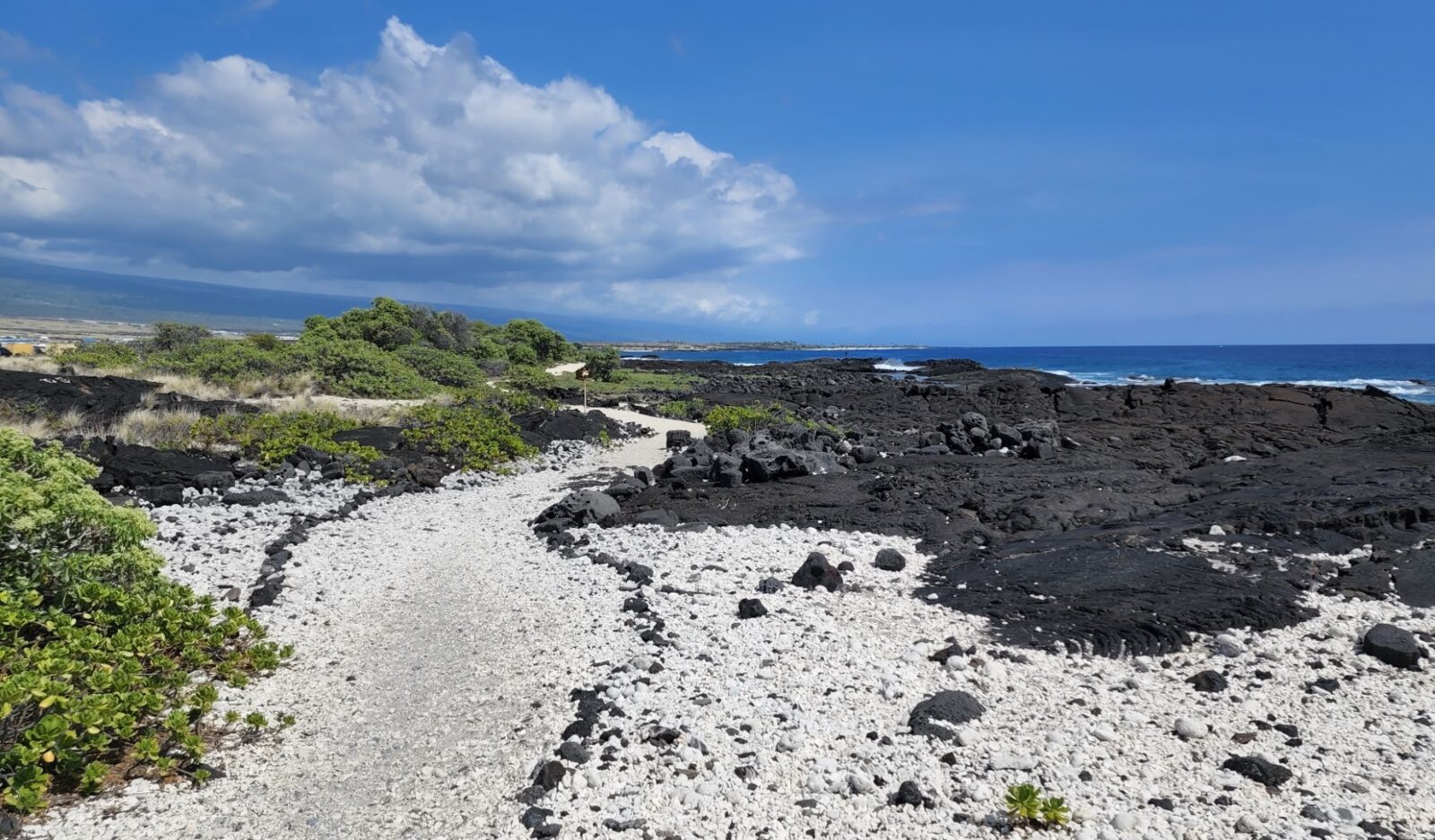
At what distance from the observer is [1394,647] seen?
6797mm

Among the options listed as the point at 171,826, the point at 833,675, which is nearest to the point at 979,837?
the point at 833,675

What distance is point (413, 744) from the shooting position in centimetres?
568

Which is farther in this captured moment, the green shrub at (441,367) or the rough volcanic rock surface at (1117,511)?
the green shrub at (441,367)

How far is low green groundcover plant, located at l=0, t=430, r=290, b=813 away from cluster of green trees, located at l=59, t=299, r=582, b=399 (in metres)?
23.1

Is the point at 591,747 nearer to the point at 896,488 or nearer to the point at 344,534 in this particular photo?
the point at 344,534

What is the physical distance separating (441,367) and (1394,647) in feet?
111

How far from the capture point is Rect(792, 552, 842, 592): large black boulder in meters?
9.25

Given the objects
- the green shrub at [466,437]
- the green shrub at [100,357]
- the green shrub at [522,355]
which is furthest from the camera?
the green shrub at [522,355]

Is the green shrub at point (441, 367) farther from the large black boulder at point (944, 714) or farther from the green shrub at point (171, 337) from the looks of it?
the large black boulder at point (944, 714)

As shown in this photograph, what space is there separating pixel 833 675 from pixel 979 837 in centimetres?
238

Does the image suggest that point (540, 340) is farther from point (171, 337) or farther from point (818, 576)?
point (818, 576)

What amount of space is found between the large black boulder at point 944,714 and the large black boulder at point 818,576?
3.07 metres

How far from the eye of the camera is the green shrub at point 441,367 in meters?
33.9

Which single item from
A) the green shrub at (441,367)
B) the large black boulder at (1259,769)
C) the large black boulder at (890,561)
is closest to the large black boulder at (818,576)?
the large black boulder at (890,561)
